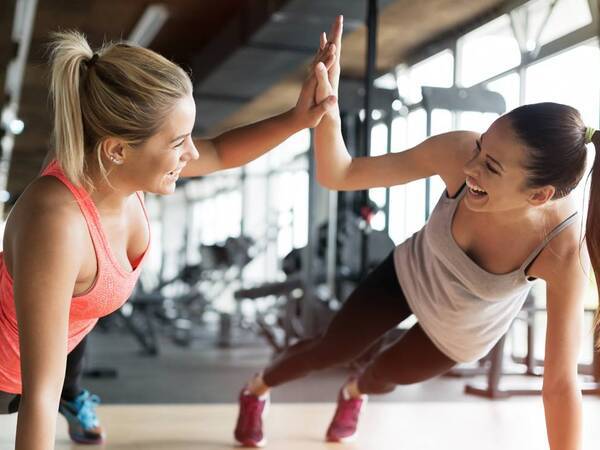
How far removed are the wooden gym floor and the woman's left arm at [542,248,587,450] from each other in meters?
0.84

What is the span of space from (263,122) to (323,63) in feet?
0.64

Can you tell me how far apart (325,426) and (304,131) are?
3.32 m

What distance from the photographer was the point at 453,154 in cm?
179

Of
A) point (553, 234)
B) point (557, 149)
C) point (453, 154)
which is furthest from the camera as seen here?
point (453, 154)

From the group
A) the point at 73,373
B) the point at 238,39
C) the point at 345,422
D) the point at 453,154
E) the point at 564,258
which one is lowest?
the point at 345,422

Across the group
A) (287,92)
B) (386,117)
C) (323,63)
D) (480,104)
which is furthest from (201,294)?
(323,63)

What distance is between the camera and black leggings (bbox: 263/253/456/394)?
2043 mm

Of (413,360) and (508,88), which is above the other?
(508,88)

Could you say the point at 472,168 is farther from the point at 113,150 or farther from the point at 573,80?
the point at 573,80

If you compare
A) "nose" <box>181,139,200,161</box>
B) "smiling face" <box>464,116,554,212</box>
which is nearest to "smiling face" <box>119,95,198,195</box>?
"nose" <box>181,139,200,161</box>

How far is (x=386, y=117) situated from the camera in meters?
4.05

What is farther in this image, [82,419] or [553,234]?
[82,419]

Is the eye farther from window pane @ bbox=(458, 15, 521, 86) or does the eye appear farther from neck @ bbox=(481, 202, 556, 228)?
window pane @ bbox=(458, 15, 521, 86)

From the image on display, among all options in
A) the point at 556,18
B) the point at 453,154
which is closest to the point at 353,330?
the point at 453,154
